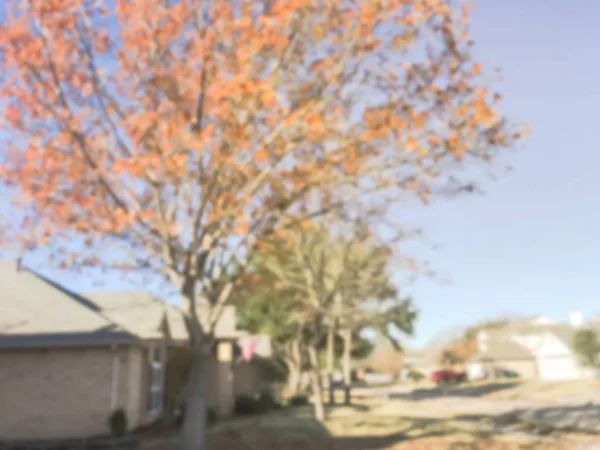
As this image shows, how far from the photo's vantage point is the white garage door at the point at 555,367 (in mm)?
65250

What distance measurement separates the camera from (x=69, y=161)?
1120cm

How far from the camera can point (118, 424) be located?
1555cm

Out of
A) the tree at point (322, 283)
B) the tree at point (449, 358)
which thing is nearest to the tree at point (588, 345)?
the tree at point (449, 358)

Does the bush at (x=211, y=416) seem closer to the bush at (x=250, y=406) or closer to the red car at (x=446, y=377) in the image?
the bush at (x=250, y=406)

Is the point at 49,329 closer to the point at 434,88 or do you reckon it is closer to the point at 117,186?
the point at 117,186

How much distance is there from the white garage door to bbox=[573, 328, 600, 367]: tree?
13.3 metres

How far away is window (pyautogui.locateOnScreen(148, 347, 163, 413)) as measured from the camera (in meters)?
20.6

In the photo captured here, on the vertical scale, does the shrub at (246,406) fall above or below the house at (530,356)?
below

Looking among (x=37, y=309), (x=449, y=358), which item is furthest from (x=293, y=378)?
(x=449, y=358)

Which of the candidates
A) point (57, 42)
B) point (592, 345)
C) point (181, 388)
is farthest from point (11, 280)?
point (592, 345)

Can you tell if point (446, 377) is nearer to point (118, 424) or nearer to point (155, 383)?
point (155, 383)

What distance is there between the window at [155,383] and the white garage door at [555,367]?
57766mm

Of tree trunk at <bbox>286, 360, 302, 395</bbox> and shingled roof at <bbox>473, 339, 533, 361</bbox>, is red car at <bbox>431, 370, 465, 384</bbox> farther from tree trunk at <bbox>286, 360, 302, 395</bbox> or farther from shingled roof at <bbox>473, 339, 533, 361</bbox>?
tree trunk at <bbox>286, 360, 302, 395</bbox>

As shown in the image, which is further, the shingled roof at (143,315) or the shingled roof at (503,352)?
the shingled roof at (503,352)
